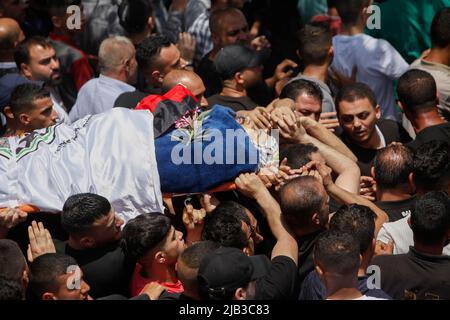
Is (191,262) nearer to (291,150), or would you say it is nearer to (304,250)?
(304,250)

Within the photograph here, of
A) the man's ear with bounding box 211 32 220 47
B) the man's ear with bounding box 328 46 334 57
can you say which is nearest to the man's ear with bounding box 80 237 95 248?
the man's ear with bounding box 328 46 334 57

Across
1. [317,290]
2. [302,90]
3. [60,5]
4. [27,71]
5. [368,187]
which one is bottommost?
[368,187]

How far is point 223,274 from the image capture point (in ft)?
14.8

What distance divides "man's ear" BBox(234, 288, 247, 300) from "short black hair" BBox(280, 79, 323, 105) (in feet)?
7.07

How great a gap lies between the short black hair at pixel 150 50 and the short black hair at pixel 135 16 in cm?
74

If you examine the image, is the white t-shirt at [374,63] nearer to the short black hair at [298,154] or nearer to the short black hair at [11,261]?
the short black hair at [298,154]

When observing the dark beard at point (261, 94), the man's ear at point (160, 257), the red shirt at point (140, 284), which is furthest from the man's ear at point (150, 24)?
the man's ear at point (160, 257)

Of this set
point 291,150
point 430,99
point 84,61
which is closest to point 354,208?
point 291,150

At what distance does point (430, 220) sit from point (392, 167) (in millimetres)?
757

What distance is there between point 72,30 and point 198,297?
393cm

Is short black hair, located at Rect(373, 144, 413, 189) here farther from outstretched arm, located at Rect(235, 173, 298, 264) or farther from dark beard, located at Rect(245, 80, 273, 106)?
dark beard, located at Rect(245, 80, 273, 106)

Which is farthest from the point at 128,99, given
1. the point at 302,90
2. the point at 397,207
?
the point at 397,207

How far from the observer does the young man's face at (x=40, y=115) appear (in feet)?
20.3

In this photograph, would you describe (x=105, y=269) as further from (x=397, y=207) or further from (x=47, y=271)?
→ (x=397, y=207)
